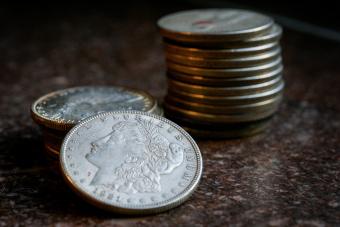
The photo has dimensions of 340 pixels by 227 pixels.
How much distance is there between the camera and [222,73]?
50.6 inches

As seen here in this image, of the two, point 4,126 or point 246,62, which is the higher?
point 246,62

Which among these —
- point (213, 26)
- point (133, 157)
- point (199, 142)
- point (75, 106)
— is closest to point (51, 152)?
point (75, 106)

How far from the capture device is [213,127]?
4.44 ft

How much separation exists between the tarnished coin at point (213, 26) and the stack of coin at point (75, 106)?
0.18 meters

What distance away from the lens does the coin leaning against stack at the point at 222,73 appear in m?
1.28

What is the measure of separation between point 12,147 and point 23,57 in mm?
875

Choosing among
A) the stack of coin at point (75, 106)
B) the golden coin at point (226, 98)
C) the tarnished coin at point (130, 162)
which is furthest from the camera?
the golden coin at point (226, 98)

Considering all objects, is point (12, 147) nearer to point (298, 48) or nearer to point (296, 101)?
point (296, 101)

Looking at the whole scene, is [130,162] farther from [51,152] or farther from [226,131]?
[226,131]

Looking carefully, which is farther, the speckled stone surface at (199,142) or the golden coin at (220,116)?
the golden coin at (220,116)

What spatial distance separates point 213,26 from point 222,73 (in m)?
0.13

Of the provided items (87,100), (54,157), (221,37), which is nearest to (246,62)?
(221,37)

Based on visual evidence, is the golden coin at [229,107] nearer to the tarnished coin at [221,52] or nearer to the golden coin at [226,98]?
the golden coin at [226,98]

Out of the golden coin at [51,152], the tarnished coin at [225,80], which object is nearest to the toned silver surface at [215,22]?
the tarnished coin at [225,80]
